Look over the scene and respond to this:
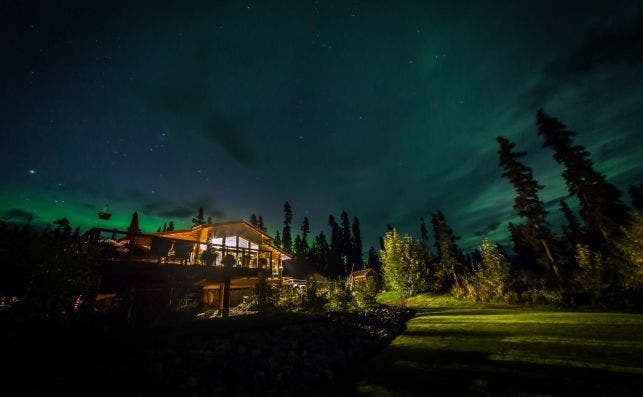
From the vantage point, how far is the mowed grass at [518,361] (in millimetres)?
6996

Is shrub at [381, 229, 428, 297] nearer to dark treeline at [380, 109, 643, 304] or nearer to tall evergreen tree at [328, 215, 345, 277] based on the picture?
dark treeline at [380, 109, 643, 304]

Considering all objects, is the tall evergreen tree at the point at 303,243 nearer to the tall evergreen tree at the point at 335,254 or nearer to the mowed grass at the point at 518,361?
the tall evergreen tree at the point at 335,254

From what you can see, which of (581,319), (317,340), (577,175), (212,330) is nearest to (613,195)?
(577,175)

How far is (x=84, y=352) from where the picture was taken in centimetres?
721

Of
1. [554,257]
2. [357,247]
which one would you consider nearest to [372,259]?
[357,247]

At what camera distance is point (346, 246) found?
325ft

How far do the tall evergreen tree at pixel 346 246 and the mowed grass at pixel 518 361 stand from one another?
84588mm

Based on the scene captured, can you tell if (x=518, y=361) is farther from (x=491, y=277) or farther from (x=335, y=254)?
(x=335, y=254)

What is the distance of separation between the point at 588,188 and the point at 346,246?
244 feet

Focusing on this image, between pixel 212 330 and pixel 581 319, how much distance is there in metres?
17.9

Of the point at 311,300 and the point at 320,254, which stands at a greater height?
the point at 320,254

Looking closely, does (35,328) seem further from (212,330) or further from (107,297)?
(107,297)

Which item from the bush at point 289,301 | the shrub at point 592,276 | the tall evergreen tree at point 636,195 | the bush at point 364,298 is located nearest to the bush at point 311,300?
the bush at point 289,301

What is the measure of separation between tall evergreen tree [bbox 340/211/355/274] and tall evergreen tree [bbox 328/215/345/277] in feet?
3.90
